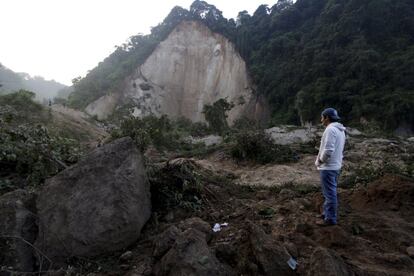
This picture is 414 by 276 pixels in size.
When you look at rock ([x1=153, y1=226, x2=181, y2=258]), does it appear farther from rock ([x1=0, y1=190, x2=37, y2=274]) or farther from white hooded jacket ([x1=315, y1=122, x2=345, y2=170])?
white hooded jacket ([x1=315, y1=122, x2=345, y2=170])

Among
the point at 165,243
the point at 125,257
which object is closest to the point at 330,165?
the point at 165,243

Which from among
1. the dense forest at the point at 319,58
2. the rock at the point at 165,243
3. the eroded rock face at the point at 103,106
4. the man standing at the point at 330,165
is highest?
the dense forest at the point at 319,58

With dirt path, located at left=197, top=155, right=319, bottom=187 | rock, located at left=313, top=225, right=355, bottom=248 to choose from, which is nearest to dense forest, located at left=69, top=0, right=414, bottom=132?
dirt path, located at left=197, top=155, right=319, bottom=187

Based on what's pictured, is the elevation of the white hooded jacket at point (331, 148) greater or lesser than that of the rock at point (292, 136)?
greater

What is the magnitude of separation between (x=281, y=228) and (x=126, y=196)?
1.56m

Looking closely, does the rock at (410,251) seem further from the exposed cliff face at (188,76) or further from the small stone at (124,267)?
the exposed cliff face at (188,76)

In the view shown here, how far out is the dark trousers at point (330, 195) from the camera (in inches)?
145

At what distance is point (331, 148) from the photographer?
12.1 ft

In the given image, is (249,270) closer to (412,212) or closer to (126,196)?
(126,196)

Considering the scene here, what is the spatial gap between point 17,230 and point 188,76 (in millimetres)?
33655

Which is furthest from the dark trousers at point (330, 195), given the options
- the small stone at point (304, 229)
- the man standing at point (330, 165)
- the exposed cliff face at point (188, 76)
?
the exposed cliff face at point (188, 76)

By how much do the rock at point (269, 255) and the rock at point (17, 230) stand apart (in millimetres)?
1963

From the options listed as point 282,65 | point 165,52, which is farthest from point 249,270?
point 165,52

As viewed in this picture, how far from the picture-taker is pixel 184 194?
4.27 metres
